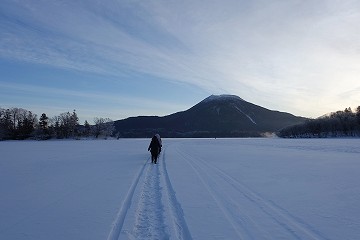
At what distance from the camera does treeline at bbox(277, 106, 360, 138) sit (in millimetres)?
101562

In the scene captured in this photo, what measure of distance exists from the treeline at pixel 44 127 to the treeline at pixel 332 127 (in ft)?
236

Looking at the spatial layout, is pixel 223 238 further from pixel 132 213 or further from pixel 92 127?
pixel 92 127

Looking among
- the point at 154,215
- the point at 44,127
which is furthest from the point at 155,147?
the point at 44,127

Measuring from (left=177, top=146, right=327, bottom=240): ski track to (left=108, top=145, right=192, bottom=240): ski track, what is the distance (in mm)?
1115

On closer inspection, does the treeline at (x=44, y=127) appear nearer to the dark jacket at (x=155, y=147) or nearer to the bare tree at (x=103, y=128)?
the bare tree at (x=103, y=128)

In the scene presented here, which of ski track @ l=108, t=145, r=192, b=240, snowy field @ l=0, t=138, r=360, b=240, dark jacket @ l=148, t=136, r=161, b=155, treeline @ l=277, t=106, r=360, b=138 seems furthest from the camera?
treeline @ l=277, t=106, r=360, b=138

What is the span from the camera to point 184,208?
8227 millimetres

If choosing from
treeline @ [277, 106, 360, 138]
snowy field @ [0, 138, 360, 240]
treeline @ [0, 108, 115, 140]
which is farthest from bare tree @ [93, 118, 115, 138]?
snowy field @ [0, 138, 360, 240]

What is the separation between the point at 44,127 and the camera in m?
109

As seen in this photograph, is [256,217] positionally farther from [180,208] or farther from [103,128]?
[103,128]

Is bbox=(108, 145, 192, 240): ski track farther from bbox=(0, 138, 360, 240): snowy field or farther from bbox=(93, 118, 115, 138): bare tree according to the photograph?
bbox=(93, 118, 115, 138): bare tree

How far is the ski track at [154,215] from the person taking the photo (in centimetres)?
612

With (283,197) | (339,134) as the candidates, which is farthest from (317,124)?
(283,197)

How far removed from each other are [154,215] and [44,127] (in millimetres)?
110660
